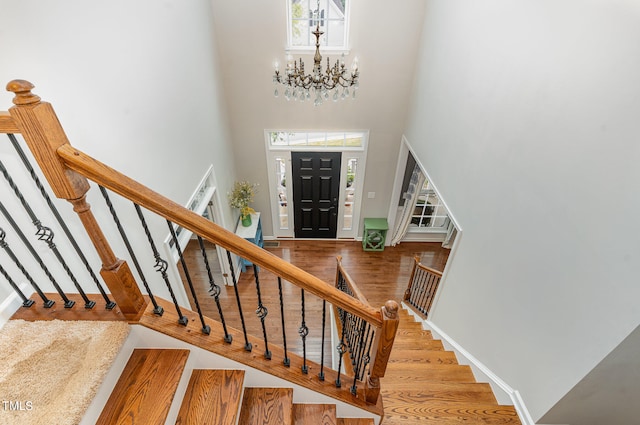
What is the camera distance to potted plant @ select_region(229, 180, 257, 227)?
4871mm

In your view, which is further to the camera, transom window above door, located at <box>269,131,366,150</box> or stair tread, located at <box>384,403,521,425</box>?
transom window above door, located at <box>269,131,366,150</box>

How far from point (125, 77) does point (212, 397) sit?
2152 millimetres

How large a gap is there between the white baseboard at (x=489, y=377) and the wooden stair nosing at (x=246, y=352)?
113 cm

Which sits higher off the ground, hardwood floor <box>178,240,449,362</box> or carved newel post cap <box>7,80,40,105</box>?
carved newel post cap <box>7,80,40,105</box>

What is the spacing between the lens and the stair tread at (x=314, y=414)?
1.76 metres

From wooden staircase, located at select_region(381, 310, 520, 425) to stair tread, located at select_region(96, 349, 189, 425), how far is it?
1.44 m

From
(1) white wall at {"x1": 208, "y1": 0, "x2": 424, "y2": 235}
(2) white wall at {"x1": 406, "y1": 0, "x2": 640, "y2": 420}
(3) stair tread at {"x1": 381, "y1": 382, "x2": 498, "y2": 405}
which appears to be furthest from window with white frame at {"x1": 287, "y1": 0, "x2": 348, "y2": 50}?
(3) stair tread at {"x1": 381, "y1": 382, "x2": 498, "y2": 405}

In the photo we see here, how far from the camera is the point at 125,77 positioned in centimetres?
224

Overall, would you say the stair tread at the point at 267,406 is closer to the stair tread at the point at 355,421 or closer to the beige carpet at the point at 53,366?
the stair tread at the point at 355,421

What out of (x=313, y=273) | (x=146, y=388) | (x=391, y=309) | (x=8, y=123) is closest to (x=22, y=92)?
(x=8, y=123)

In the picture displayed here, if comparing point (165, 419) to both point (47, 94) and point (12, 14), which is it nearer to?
point (47, 94)

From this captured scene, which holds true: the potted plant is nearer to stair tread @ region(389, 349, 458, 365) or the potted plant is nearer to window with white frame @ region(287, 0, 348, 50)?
window with white frame @ region(287, 0, 348, 50)

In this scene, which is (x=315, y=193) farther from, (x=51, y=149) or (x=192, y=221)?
(x=51, y=149)

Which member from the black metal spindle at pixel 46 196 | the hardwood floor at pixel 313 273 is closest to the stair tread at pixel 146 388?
the black metal spindle at pixel 46 196
